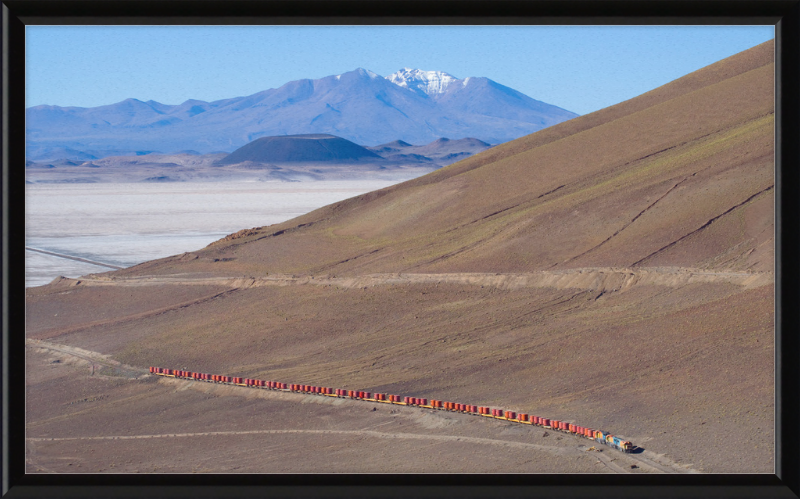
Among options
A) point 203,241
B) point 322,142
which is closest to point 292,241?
point 203,241

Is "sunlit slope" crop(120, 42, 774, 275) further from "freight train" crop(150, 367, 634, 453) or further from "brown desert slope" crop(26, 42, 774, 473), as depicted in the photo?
"freight train" crop(150, 367, 634, 453)

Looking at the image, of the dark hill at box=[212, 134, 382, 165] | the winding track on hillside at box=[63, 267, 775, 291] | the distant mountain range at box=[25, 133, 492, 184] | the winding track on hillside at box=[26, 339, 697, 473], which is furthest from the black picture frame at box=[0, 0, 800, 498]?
the dark hill at box=[212, 134, 382, 165]

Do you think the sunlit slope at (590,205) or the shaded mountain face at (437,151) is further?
the shaded mountain face at (437,151)

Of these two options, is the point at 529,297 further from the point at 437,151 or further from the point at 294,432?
the point at 437,151

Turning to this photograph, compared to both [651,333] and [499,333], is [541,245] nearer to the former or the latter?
[499,333]

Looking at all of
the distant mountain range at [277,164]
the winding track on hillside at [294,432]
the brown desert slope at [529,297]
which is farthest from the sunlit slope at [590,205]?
the distant mountain range at [277,164]

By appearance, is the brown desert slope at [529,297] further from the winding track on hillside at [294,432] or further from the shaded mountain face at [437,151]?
the shaded mountain face at [437,151]
